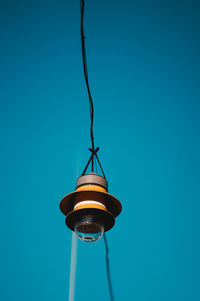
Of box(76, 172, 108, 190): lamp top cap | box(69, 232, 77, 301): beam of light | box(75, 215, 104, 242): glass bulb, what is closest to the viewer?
box(75, 215, 104, 242): glass bulb

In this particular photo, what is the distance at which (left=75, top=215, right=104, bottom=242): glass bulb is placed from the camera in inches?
41.9

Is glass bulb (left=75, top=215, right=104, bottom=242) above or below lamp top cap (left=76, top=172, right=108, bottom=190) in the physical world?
below

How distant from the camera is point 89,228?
107 cm

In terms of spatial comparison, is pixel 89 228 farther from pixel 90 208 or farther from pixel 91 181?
pixel 91 181

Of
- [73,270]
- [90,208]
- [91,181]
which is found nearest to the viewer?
[90,208]

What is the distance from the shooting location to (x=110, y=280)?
223cm

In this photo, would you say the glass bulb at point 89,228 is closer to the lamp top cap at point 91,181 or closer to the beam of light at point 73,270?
the lamp top cap at point 91,181

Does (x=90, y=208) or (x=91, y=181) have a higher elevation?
(x=91, y=181)

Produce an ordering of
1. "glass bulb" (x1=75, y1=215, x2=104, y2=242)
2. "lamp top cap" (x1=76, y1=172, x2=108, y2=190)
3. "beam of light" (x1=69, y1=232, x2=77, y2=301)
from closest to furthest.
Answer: "glass bulb" (x1=75, y1=215, x2=104, y2=242) < "lamp top cap" (x1=76, y1=172, x2=108, y2=190) < "beam of light" (x1=69, y1=232, x2=77, y2=301)

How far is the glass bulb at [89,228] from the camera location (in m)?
1.06

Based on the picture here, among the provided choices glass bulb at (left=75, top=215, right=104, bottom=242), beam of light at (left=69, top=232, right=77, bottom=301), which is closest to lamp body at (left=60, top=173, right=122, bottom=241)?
glass bulb at (left=75, top=215, right=104, bottom=242)

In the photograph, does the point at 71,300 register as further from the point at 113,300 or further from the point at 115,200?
the point at 115,200

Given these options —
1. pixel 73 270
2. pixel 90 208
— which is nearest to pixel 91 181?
pixel 90 208

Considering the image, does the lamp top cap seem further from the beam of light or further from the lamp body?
the beam of light
